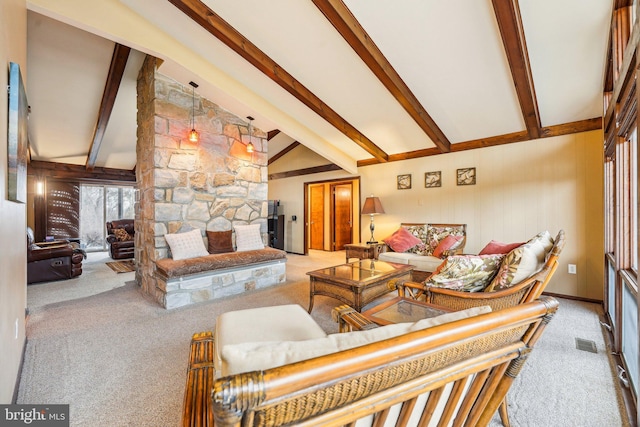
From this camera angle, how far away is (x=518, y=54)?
250 cm

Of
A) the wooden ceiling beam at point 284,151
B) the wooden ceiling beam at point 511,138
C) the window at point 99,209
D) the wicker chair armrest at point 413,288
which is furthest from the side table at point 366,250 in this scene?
the window at point 99,209

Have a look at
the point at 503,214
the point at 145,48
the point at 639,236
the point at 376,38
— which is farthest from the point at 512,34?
the point at 145,48

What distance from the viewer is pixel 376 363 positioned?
549 millimetres

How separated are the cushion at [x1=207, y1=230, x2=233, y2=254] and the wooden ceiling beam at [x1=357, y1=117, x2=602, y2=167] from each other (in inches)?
133

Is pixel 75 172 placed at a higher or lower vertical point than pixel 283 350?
higher

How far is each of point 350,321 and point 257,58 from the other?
10.3 ft

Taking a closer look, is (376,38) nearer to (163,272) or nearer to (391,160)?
(391,160)

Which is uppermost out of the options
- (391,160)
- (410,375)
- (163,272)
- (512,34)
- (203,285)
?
(512,34)

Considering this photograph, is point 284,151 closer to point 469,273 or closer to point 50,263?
point 50,263

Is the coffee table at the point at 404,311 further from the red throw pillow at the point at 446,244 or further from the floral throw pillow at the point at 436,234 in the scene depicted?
the floral throw pillow at the point at 436,234

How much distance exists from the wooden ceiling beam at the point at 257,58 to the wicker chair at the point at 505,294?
9.68 ft

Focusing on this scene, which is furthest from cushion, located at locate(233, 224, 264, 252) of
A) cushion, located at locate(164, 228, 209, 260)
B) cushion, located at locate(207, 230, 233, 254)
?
cushion, located at locate(164, 228, 209, 260)

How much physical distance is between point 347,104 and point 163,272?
329 centimetres

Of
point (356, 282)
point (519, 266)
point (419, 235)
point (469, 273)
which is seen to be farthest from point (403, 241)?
point (519, 266)
